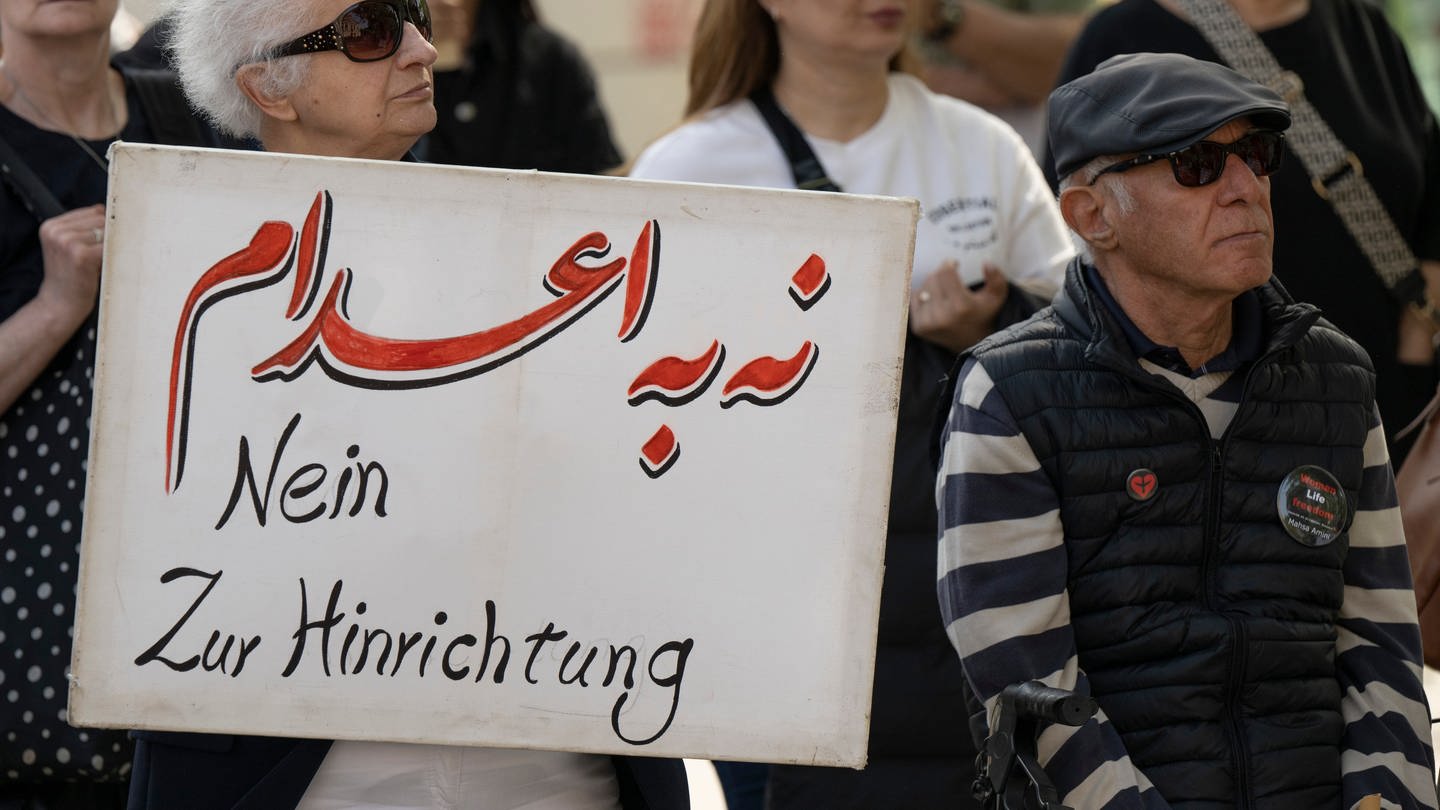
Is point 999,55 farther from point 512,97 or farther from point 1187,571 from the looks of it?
point 1187,571

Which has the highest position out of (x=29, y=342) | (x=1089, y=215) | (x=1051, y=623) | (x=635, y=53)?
(x=1089, y=215)

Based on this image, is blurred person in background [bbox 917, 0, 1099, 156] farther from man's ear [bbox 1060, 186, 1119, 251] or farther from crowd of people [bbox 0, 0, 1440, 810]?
man's ear [bbox 1060, 186, 1119, 251]

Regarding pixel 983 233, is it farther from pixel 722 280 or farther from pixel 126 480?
pixel 126 480

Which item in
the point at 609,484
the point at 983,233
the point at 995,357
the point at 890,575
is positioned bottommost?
the point at 890,575

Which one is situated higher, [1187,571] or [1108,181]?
[1108,181]

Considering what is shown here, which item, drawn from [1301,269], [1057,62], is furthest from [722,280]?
[1057,62]

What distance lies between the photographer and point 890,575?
3551 millimetres

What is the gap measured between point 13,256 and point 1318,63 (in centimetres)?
267

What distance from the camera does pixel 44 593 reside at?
3.15 m

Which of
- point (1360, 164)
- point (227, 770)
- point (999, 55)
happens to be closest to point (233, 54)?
point (227, 770)

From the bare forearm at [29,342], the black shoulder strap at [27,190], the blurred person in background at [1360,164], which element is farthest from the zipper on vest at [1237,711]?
the black shoulder strap at [27,190]

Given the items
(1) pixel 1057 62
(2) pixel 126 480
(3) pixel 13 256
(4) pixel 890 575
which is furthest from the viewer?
(1) pixel 1057 62

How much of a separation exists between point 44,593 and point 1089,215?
1.87m

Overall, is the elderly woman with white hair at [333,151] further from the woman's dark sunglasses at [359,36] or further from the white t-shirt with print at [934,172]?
the white t-shirt with print at [934,172]
